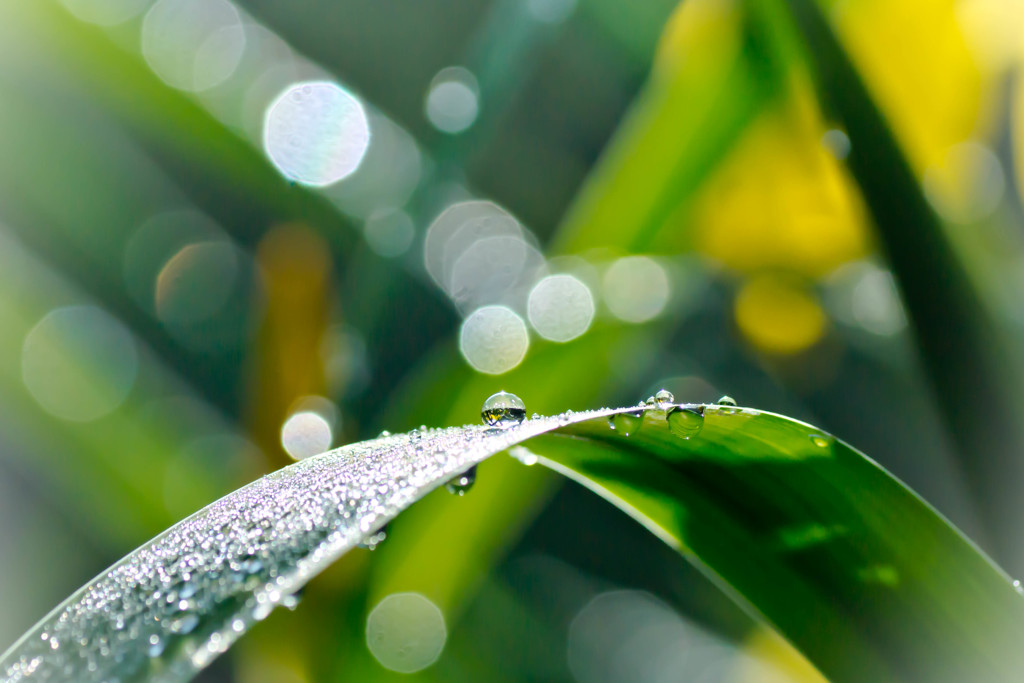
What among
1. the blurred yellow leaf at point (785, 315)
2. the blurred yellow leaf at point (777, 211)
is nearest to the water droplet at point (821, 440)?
the blurred yellow leaf at point (777, 211)

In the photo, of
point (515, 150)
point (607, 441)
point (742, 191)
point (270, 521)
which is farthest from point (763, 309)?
point (270, 521)

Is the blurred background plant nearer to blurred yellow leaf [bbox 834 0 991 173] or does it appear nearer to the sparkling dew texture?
blurred yellow leaf [bbox 834 0 991 173]

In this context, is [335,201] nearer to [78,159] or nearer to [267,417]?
[267,417]

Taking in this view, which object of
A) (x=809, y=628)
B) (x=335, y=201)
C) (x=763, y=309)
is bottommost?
(x=809, y=628)

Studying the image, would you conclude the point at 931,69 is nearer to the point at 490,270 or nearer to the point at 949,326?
the point at 949,326

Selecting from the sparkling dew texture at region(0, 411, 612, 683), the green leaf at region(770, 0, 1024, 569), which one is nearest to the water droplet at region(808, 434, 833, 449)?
the sparkling dew texture at region(0, 411, 612, 683)

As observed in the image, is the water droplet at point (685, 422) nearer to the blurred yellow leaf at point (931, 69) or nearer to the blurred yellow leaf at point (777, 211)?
the blurred yellow leaf at point (777, 211)
